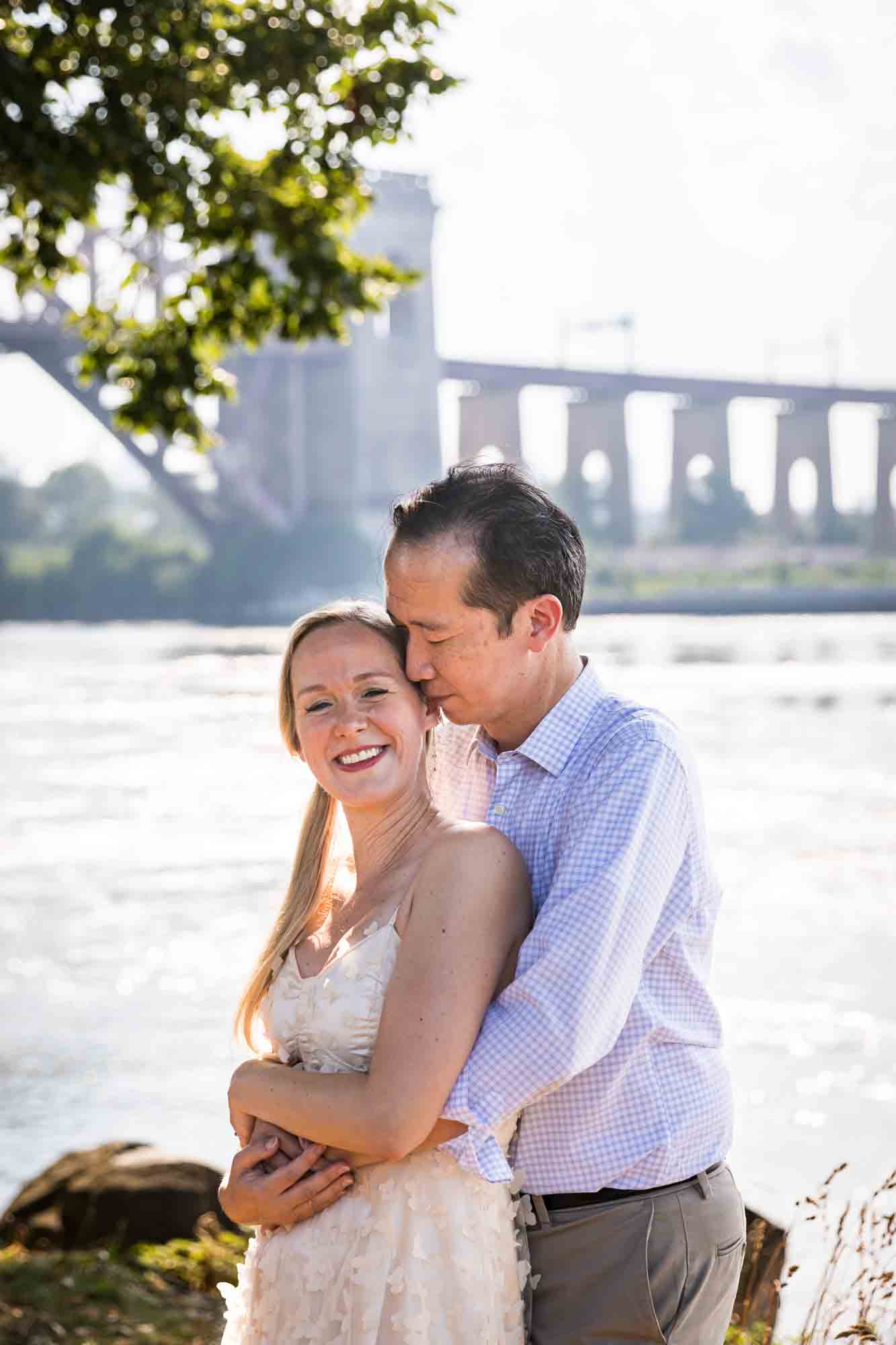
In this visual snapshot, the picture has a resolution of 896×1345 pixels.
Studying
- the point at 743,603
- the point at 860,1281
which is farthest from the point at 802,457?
the point at 860,1281

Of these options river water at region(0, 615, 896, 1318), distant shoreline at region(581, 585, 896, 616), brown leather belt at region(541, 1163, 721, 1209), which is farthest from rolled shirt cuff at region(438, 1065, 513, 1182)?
distant shoreline at region(581, 585, 896, 616)

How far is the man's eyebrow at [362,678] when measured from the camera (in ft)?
6.14

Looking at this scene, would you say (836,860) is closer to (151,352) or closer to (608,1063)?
(151,352)

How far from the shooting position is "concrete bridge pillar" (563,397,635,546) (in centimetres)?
5328

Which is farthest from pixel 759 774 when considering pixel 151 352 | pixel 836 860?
pixel 151 352

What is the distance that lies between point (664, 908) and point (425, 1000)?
27cm

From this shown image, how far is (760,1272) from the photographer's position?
3.17m

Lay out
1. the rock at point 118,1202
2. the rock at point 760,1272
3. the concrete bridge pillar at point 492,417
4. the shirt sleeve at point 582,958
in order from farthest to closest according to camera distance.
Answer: the concrete bridge pillar at point 492,417, the rock at point 118,1202, the rock at point 760,1272, the shirt sleeve at point 582,958

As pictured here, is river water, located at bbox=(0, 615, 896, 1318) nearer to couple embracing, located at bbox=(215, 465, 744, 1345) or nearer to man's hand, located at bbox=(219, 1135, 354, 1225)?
couple embracing, located at bbox=(215, 465, 744, 1345)

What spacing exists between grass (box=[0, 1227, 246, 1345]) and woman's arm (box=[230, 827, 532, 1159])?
1754mm

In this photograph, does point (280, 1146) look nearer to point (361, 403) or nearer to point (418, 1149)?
point (418, 1149)

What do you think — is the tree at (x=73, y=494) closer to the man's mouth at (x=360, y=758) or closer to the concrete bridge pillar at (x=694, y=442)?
the concrete bridge pillar at (x=694, y=442)

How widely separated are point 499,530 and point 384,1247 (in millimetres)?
769

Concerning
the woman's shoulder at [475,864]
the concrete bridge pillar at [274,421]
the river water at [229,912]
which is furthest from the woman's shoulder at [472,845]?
the concrete bridge pillar at [274,421]
